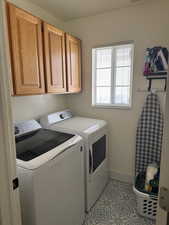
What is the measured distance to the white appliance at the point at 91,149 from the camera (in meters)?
1.76

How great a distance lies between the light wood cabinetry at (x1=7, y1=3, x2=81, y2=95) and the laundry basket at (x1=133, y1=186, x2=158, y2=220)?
1.61m

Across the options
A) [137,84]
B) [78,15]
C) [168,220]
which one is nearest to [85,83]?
[137,84]

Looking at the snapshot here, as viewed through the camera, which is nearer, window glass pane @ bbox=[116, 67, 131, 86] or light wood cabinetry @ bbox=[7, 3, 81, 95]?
light wood cabinetry @ bbox=[7, 3, 81, 95]

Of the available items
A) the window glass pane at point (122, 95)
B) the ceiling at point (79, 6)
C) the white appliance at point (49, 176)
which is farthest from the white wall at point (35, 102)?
the window glass pane at point (122, 95)

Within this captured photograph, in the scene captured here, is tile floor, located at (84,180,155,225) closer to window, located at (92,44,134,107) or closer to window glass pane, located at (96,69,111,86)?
window, located at (92,44,134,107)

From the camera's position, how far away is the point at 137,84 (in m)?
2.15

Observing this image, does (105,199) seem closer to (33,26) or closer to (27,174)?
(27,174)

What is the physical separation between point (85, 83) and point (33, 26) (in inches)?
47.1

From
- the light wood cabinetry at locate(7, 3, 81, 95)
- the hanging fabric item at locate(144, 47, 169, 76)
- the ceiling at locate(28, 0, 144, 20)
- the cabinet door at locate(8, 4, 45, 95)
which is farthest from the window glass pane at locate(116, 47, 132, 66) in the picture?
the cabinet door at locate(8, 4, 45, 95)

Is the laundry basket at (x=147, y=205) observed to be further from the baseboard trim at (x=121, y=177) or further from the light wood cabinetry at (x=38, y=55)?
the light wood cabinetry at (x=38, y=55)

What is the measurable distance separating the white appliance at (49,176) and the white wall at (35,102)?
194 mm

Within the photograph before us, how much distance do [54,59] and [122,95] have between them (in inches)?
46.4

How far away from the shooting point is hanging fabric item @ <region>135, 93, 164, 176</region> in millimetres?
2062

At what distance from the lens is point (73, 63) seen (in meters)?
2.19
